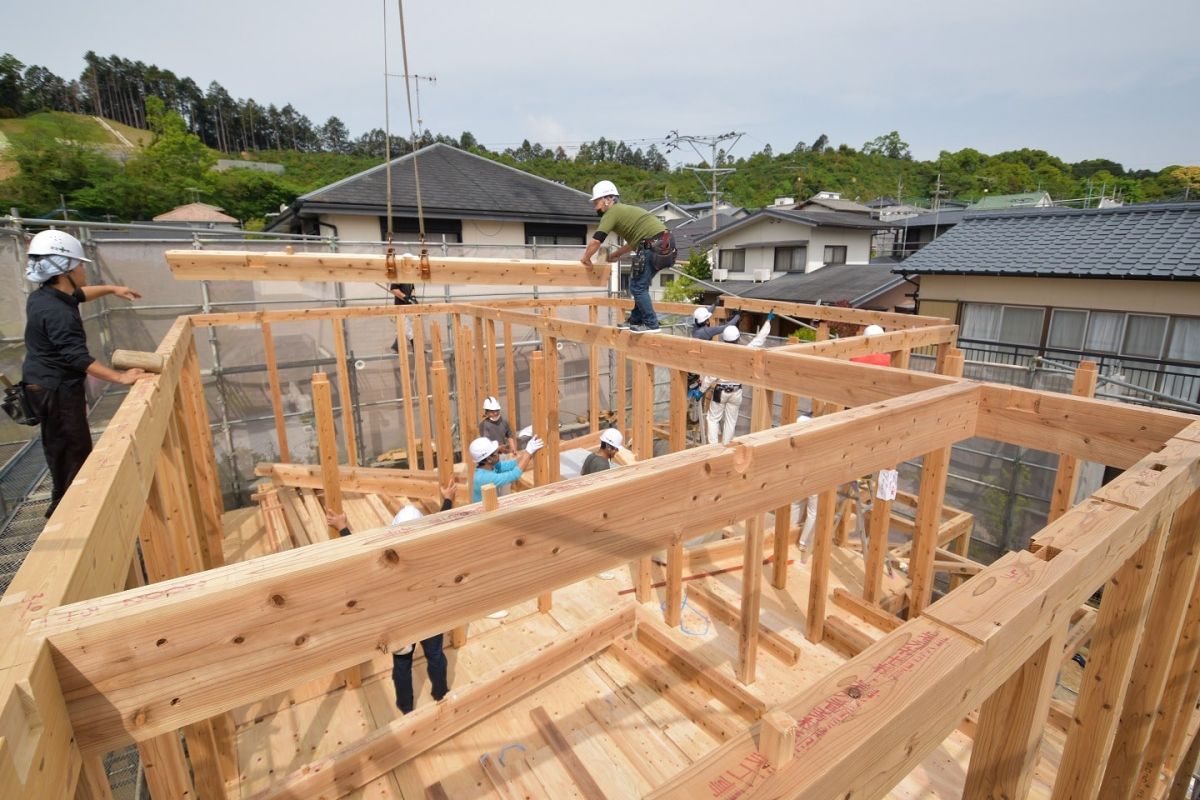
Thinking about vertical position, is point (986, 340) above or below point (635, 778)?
above

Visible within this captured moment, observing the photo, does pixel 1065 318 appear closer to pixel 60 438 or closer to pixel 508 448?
pixel 508 448

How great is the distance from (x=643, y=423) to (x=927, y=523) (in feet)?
7.62

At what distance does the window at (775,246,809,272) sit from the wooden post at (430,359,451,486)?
2414 cm

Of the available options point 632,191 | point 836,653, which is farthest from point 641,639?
point 632,191

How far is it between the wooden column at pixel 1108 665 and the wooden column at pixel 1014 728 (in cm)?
72

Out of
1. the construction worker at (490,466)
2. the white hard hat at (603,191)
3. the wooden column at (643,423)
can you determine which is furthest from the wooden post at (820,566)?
the white hard hat at (603,191)

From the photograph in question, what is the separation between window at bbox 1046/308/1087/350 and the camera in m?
11.5

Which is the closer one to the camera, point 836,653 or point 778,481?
point 778,481

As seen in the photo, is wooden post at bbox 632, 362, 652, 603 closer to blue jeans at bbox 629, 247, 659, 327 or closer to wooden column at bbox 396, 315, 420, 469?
blue jeans at bbox 629, 247, 659, 327

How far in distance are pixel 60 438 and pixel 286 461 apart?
4.68m

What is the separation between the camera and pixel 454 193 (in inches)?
690

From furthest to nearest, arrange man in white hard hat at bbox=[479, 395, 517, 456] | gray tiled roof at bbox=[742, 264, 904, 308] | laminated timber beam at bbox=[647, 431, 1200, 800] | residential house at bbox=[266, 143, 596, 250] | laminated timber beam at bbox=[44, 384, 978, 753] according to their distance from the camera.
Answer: gray tiled roof at bbox=[742, 264, 904, 308]
residential house at bbox=[266, 143, 596, 250]
man in white hard hat at bbox=[479, 395, 517, 456]
laminated timber beam at bbox=[44, 384, 978, 753]
laminated timber beam at bbox=[647, 431, 1200, 800]

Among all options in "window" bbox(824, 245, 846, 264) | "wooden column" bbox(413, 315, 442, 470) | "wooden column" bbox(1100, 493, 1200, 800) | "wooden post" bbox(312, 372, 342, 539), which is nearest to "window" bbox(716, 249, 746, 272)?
"window" bbox(824, 245, 846, 264)

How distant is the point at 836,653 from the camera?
4531 millimetres
